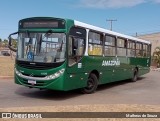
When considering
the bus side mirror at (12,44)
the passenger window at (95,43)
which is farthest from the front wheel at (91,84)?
the bus side mirror at (12,44)

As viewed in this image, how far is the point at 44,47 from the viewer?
13.2 meters

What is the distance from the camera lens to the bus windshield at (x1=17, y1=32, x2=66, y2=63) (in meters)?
13.0

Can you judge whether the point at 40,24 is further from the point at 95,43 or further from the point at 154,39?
the point at 154,39

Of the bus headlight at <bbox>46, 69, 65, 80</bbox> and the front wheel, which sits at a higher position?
the bus headlight at <bbox>46, 69, 65, 80</bbox>

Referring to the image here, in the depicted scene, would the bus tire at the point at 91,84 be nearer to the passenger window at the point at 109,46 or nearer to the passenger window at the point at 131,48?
the passenger window at the point at 109,46

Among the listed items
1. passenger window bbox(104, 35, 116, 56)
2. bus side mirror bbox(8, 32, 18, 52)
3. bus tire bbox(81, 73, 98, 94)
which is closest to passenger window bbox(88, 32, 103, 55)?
passenger window bbox(104, 35, 116, 56)

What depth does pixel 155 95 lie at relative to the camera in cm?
1566

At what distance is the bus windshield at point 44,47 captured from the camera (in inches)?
513

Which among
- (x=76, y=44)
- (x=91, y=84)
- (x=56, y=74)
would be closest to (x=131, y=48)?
(x=91, y=84)

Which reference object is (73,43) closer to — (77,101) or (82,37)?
(82,37)

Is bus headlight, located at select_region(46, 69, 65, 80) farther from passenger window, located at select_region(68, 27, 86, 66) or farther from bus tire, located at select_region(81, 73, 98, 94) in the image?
bus tire, located at select_region(81, 73, 98, 94)

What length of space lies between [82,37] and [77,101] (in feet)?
9.18

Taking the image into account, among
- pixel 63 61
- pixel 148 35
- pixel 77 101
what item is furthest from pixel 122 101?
pixel 148 35

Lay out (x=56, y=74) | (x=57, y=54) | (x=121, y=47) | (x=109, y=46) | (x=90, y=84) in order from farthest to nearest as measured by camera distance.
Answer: (x=121, y=47)
(x=109, y=46)
(x=90, y=84)
(x=57, y=54)
(x=56, y=74)
